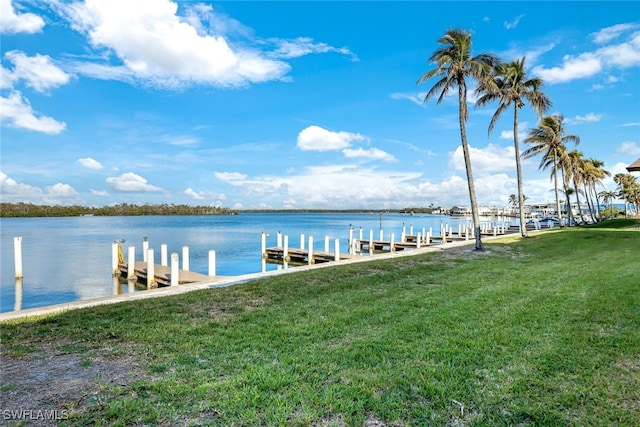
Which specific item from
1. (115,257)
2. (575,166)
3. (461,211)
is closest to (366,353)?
(115,257)

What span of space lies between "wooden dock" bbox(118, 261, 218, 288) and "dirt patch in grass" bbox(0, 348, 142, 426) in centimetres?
805

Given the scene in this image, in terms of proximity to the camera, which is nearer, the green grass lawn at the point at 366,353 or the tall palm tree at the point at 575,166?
the green grass lawn at the point at 366,353

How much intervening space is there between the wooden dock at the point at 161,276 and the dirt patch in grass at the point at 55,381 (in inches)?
317

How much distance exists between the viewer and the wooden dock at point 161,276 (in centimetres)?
1322

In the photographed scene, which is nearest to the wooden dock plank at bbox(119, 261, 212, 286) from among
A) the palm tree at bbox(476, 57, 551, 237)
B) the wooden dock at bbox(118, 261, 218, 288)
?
the wooden dock at bbox(118, 261, 218, 288)

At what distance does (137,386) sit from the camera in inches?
132

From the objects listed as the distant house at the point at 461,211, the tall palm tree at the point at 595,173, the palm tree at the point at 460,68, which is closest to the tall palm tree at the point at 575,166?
the tall palm tree at the point at 595,173

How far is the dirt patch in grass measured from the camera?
2975 millimetres

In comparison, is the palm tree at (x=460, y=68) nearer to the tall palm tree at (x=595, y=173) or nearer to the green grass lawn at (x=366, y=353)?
the green grass lawn at (x=366, y=353)

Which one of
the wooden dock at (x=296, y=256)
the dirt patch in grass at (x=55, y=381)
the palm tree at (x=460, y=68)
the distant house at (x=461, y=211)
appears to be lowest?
the wooden dock at (x=296, y=256)

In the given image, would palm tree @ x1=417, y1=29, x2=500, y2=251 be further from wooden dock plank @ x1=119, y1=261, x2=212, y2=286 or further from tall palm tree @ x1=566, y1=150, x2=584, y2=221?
tall palm tree @ x1=566, y1=150, x2=584, y2=221

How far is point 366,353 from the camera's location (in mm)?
4148

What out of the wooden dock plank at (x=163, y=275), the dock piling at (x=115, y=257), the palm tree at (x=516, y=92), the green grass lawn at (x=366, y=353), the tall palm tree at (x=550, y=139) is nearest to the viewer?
the green grass lawn at (x=366, y=353)

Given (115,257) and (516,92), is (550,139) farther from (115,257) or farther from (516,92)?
(115,257)
